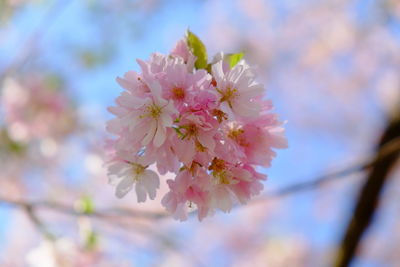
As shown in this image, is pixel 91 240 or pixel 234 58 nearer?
pixel 234 58

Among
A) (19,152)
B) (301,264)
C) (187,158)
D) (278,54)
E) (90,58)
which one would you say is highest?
(278,54)

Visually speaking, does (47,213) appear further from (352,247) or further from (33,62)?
(352,247)

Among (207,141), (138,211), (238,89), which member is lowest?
(207,141)

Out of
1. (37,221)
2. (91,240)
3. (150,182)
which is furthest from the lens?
(91,240)

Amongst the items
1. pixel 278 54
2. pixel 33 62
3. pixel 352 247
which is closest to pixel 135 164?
pixel 352 247

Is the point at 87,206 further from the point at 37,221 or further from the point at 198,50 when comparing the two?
the point at 198,50

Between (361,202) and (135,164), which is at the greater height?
(361,202)

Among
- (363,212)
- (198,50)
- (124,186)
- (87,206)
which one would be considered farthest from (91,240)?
(363,212)
